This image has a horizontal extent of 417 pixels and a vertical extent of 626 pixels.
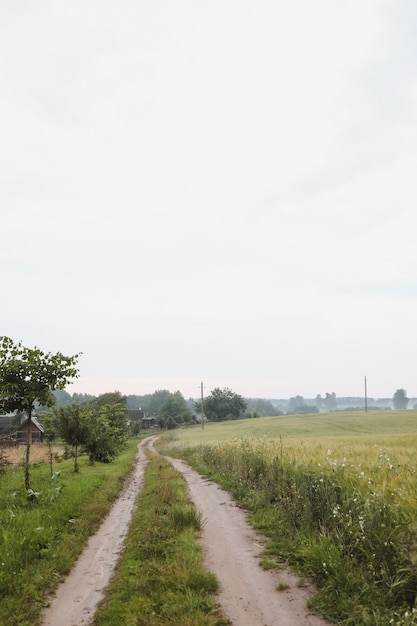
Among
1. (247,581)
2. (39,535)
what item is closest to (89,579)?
(39,535)

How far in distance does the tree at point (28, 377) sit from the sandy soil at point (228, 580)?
20.0 feet

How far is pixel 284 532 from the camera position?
34.4 ft

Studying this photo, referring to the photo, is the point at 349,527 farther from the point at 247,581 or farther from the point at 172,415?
the point at 172,415

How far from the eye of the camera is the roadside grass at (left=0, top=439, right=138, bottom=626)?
7.53 m

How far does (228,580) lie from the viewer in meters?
7.80

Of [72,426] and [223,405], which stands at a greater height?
[72,426]

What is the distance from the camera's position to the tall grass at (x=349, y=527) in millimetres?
6453

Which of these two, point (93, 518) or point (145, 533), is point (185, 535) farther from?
point (93, 518)

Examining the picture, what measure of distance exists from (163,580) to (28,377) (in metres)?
11.5

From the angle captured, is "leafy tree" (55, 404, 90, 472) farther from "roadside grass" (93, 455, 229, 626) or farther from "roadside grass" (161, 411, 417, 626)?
"roadside grass" (93, 455, 229, 626)

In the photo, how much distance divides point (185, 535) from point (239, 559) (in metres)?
1.81

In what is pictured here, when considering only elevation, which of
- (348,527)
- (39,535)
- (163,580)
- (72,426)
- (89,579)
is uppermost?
(72,426)

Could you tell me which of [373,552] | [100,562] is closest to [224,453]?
[100,562]

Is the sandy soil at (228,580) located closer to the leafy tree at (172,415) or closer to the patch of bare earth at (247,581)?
the patch of bare earth at (247,581)
